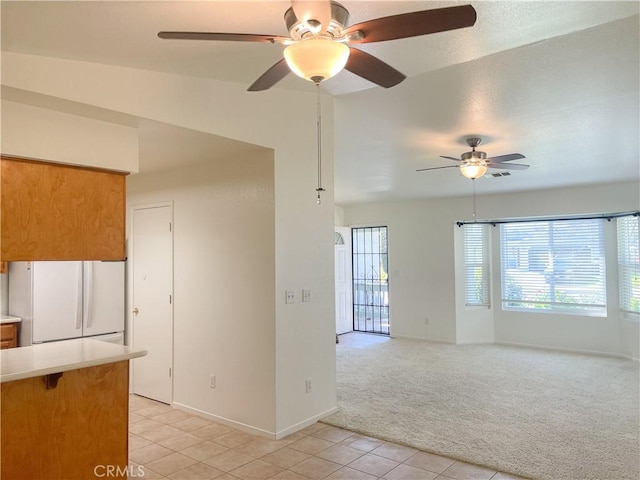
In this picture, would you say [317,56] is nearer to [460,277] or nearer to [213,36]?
[213,36]

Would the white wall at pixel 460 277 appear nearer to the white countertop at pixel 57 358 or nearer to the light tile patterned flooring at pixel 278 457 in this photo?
the light tile patterned flooring at pixel 278 457

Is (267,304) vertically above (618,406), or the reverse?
(267,304)

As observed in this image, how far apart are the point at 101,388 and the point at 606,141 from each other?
4.85 metres

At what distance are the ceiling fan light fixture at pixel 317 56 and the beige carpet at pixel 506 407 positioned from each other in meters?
2.82

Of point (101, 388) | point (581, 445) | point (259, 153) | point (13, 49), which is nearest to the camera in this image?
point (13, 49)

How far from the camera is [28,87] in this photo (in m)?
2.29

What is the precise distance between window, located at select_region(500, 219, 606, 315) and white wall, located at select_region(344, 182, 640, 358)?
0.18m

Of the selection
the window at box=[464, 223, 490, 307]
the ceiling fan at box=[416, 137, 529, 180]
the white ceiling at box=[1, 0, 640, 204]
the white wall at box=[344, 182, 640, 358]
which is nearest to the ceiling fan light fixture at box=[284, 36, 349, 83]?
the white ceiling at box=[1, 0, 640, 204]

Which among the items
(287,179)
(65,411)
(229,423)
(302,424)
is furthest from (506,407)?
(65,411)

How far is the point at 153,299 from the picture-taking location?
4578 mm

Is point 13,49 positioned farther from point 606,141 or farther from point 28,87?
point 606,141

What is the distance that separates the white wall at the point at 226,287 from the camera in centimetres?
357

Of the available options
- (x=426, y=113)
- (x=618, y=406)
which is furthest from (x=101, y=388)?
(x=618, y=406)

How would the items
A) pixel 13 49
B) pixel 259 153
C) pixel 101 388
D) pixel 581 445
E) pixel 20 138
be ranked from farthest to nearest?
pixel 259 153 < pixel 581 445 < pixel 101 388 < pixel 20 138 < pixel 13 49
